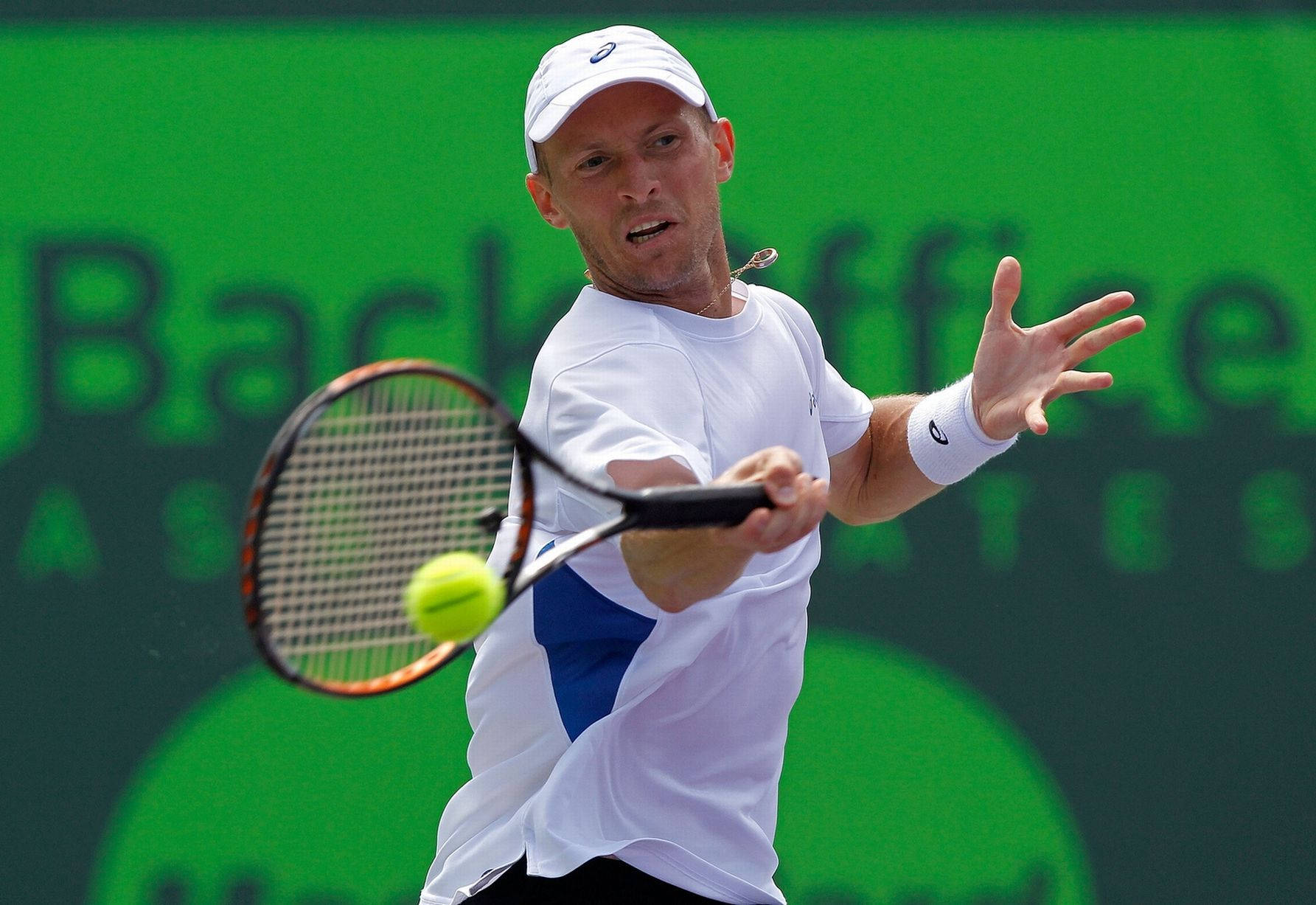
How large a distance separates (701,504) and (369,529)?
1.61 feet

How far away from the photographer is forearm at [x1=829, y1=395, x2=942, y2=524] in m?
2.62

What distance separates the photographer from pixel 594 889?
6.90 feet

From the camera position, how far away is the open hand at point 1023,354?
94.5 inches

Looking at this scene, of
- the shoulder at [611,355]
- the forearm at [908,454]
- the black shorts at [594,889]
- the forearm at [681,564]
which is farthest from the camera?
the forearm at [908,454]

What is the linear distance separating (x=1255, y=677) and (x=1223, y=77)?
55.9 inches

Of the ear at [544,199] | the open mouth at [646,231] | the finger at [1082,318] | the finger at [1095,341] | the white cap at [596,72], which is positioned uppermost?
the white cap at [596,72]

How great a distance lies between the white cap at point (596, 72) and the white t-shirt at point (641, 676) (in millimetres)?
268

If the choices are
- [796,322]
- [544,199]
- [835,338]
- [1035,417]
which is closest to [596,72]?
[544,199]

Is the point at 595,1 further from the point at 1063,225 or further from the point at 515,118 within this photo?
the point at 1063,225

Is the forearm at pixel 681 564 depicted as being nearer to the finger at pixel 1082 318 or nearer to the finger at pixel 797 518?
the finger at pixel 797 518

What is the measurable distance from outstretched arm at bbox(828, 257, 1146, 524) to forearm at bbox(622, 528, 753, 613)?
61cm

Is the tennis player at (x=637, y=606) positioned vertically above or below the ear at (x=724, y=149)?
below

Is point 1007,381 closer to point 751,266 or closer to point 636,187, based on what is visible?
point 751,266

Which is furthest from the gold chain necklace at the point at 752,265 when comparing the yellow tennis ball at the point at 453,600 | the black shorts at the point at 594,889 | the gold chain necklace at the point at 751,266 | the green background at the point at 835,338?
the green background at the point at 835,338
